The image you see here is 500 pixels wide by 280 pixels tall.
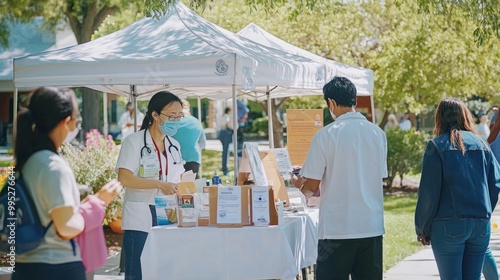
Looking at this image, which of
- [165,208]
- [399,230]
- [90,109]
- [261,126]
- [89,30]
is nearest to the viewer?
[165,208]

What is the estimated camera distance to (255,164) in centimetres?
661

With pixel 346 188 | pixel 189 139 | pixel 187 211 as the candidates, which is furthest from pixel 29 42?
pixel 346 188

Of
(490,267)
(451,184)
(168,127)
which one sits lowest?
(490,267)

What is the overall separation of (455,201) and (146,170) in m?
2.27

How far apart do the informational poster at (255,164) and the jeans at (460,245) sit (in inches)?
52.7

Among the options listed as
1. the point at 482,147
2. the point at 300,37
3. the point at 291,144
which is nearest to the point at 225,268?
the point at 482,147

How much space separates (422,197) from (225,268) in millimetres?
1465

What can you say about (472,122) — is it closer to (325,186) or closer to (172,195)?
(325,186)

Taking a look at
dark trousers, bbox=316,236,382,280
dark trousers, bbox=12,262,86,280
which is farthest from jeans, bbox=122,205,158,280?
dark trousers, bbox=12,262,86,280

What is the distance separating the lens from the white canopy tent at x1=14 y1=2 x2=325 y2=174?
23.0 feet

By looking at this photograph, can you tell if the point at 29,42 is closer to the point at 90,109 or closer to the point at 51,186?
the point at 90,109

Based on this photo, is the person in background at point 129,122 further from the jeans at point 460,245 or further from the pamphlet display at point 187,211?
the jeans at point 460,245

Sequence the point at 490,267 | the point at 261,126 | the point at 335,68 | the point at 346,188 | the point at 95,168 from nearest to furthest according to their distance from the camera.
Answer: the point at 346,188 < the point at 490,267 < the point at 335,68 < the point at 95,168 < the point at 261,126

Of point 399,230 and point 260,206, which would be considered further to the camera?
point 399,230
